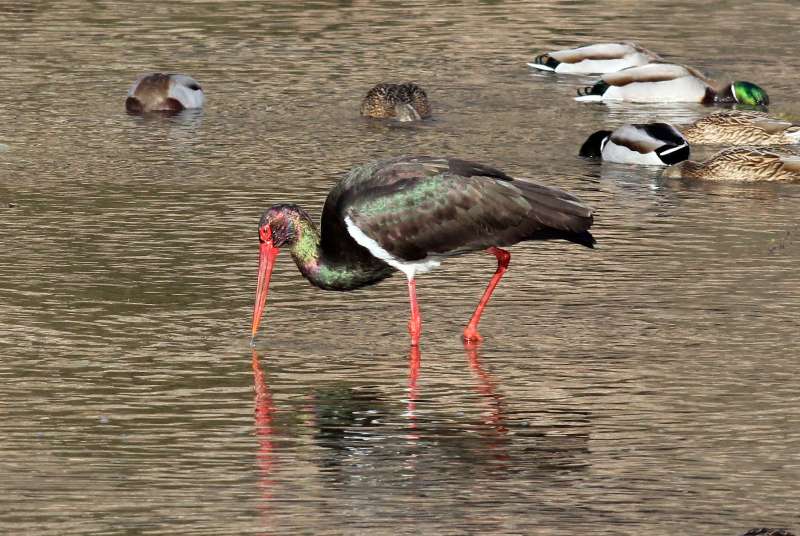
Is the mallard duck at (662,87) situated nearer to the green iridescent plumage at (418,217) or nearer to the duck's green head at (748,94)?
the duck's green head at (748,94)

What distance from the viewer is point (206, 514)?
8.44 metres

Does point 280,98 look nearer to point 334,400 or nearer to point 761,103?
point 761,103

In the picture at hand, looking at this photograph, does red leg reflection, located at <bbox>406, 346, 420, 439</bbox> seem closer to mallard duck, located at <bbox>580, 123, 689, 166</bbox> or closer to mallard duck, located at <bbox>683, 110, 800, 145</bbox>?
mallard duck, located at <bbox>580, 123, 689, 166</bbox>

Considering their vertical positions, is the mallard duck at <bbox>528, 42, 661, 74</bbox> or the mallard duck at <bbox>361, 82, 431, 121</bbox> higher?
the mallard duck at <bbox>361, 82, 431, 121</bbox>

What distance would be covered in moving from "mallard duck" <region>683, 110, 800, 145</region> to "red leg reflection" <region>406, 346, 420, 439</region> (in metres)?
9.13

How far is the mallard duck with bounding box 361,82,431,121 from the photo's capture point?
66.7ft

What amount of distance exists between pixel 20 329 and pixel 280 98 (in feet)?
34.0

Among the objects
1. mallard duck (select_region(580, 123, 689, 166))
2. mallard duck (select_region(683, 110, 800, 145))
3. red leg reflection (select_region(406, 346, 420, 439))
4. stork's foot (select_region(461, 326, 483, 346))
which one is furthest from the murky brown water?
mallard duck (select_region(683, 110, 800, 145))

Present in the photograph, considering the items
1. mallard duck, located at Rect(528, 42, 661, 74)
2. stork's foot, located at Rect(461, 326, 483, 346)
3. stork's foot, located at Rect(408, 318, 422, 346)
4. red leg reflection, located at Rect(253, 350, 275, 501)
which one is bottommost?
mallard duck, located at Rect(528, 42, 661, 74)

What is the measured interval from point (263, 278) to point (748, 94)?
11.8 m

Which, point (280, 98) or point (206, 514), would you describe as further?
point (280, 98)

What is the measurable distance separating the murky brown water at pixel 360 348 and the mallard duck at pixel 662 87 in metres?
0.44

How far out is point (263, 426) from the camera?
9.99m

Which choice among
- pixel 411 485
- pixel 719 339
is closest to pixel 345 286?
pixel 719 339
